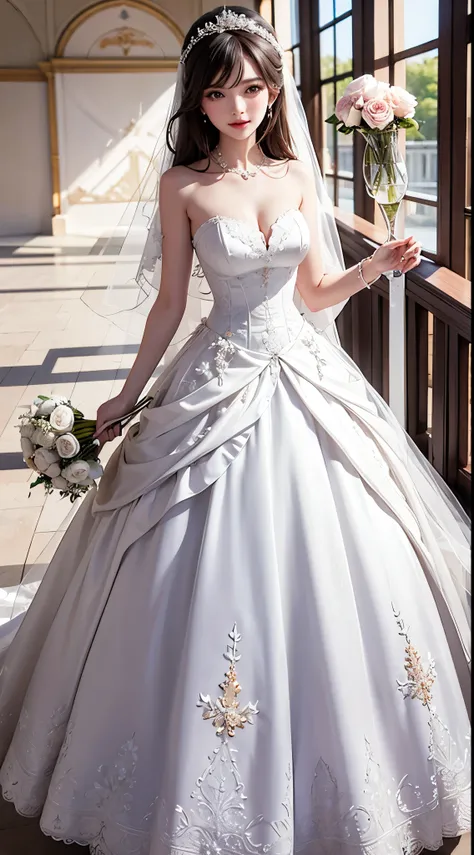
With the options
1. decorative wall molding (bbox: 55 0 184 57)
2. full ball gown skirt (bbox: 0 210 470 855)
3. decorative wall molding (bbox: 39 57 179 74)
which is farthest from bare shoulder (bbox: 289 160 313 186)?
decorative wall molding (bbox: 55 0 184 57)

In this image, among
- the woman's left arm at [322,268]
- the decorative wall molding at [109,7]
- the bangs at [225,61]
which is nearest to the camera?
the bangs at [225,61]

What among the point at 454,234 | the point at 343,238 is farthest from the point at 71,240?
the point at 454,234

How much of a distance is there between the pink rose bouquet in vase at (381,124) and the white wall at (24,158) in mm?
13061

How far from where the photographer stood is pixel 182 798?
1.63 meters

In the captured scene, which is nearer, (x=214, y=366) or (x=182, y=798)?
(x=182, y=798)

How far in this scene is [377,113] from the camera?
6.35ft

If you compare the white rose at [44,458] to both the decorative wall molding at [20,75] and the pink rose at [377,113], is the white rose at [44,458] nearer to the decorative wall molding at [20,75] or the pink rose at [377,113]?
the pink rose at [377,113]

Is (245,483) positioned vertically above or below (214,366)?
below

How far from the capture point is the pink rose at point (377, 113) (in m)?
1.94

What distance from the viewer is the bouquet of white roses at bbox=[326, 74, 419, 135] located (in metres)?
1.94

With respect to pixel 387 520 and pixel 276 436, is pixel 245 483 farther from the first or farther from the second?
pixel 387 520

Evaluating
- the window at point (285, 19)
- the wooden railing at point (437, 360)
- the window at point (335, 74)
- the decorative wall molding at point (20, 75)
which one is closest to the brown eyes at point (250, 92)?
the wooden railing at point (437, 360)

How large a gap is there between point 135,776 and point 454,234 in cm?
224

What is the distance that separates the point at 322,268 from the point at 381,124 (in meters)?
0.41
